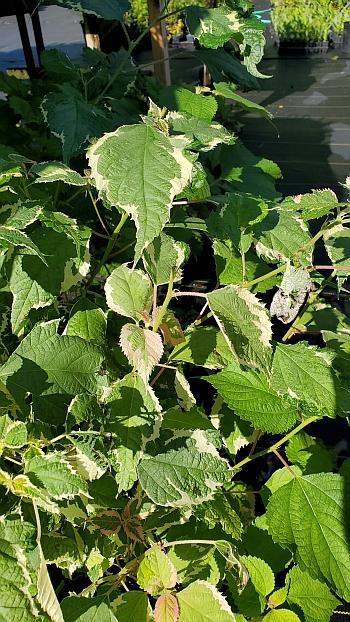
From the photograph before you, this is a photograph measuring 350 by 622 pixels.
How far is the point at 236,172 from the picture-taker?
1.56 meters

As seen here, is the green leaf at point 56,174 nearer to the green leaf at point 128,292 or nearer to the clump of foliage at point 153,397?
the clump of foliage at point 153,397

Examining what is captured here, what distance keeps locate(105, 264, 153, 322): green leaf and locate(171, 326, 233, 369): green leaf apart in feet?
0.32

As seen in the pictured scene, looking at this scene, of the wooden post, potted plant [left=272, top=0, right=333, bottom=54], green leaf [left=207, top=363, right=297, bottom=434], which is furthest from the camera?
potted plant [left=272, top=0, right=333, bottom=54]

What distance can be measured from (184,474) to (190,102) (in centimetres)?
88

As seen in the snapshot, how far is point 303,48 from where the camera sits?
5.54 m

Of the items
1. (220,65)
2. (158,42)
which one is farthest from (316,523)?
(158,42)

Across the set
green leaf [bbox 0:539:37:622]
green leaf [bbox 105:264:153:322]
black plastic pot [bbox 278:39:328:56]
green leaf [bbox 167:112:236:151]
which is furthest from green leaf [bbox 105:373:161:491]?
black plastic pot [bbox 278:39:328:56]

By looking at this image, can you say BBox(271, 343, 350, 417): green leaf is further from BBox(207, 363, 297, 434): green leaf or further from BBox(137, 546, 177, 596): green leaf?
BBox(137, 546, 177, 596): green leaf

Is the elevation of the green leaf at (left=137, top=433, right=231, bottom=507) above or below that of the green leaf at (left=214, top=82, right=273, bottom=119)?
below

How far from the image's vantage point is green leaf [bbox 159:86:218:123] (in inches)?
51.9

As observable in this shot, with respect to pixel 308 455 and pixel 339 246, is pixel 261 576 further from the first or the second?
pixel 339 246

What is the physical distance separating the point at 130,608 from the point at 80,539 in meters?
0.13

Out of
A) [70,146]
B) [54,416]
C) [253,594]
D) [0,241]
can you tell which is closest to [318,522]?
[253,594]

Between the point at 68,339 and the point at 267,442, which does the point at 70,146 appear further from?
the point at 267,442
